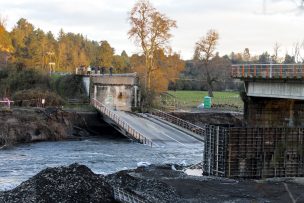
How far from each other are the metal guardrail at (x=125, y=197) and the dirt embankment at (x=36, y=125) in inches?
1022

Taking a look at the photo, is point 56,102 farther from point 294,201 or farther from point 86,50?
point 86,50

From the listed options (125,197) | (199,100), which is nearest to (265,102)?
(125,197)

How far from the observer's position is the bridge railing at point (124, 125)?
53.0 m

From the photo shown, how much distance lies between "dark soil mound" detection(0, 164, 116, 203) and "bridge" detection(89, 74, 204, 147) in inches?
1049

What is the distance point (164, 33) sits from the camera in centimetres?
7162

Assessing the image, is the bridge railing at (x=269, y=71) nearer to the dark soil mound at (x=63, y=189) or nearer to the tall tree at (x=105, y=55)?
the dark soil mound at (x=63, y=189)

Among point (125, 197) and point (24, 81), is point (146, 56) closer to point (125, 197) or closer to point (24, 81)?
point (24, 81)

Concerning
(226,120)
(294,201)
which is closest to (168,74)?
(226,120)

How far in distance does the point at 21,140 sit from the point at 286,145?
2789cm

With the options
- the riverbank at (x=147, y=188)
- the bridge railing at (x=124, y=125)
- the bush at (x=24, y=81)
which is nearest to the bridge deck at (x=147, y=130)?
the bridge railing at (x=124, y=125)

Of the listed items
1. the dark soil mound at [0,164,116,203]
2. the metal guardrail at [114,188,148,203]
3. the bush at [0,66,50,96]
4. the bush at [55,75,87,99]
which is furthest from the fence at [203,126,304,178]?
the bush at [0,66,50,96]

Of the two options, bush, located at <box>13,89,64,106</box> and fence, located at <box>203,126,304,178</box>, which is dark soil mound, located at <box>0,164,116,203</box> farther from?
bush, located at <box>13,89,64,106</box>

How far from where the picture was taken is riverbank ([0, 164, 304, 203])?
23.4 meters

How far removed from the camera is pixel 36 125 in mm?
55375
